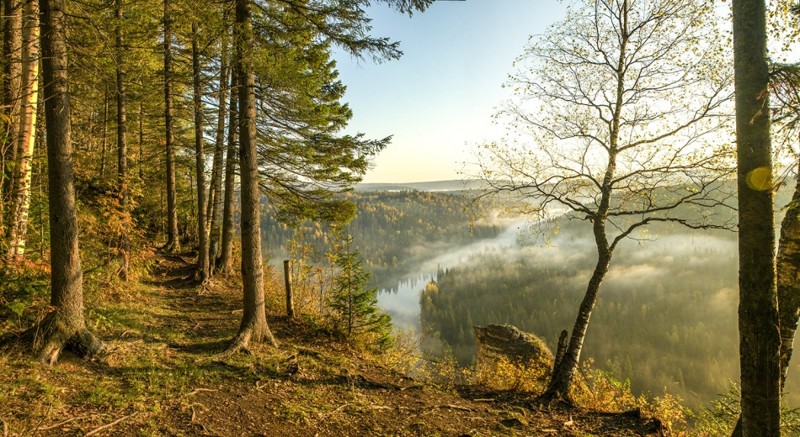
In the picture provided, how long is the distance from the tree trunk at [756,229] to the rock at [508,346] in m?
13.9

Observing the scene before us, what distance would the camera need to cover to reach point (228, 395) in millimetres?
5215

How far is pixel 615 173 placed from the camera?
8797 millimetres

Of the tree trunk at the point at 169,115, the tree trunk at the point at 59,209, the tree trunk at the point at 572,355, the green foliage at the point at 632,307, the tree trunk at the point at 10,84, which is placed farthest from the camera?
the green foliage at the point at 632,307

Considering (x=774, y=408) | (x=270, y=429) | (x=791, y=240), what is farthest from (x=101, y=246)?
(x=791, y=240)

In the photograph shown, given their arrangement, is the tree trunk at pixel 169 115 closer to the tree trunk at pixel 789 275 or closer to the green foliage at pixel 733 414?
the tree trunk at pixel 789 275

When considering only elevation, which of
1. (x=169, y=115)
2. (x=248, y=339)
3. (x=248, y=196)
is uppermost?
(x=169, y=115)

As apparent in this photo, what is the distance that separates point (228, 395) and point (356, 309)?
5.01 metres

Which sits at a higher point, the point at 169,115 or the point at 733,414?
the point at 169,115

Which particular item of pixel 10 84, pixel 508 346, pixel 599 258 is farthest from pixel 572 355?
pixel 10 84

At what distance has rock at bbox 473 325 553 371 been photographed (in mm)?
17766

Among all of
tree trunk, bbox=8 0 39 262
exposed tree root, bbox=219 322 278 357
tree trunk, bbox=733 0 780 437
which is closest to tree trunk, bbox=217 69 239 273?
tree trunk, bbox=8 0 39 262

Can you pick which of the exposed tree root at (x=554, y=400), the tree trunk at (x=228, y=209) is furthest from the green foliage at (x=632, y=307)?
the exposed tree root at (x=554, y=400)

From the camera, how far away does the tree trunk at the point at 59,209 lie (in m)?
4.89

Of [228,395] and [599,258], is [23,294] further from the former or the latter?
[599,258]
